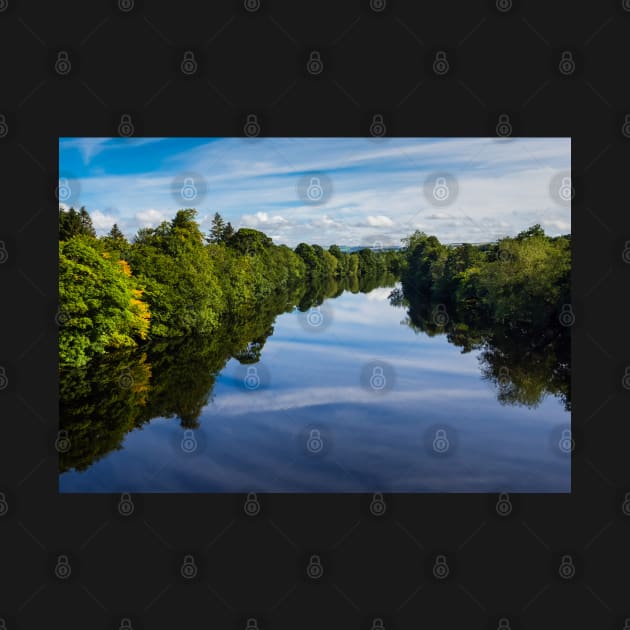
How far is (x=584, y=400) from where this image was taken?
898 centimetres

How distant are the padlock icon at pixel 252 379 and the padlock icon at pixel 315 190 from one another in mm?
7573

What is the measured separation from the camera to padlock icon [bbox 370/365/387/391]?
17625mm

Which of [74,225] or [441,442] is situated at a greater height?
[74,225]

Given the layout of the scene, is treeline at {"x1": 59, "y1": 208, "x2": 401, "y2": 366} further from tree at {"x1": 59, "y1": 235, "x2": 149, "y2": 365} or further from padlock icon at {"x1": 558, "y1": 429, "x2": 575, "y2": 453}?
padlock icon at {"x1": 558, "y1": 429, "x2": 575, "y2": 453}
